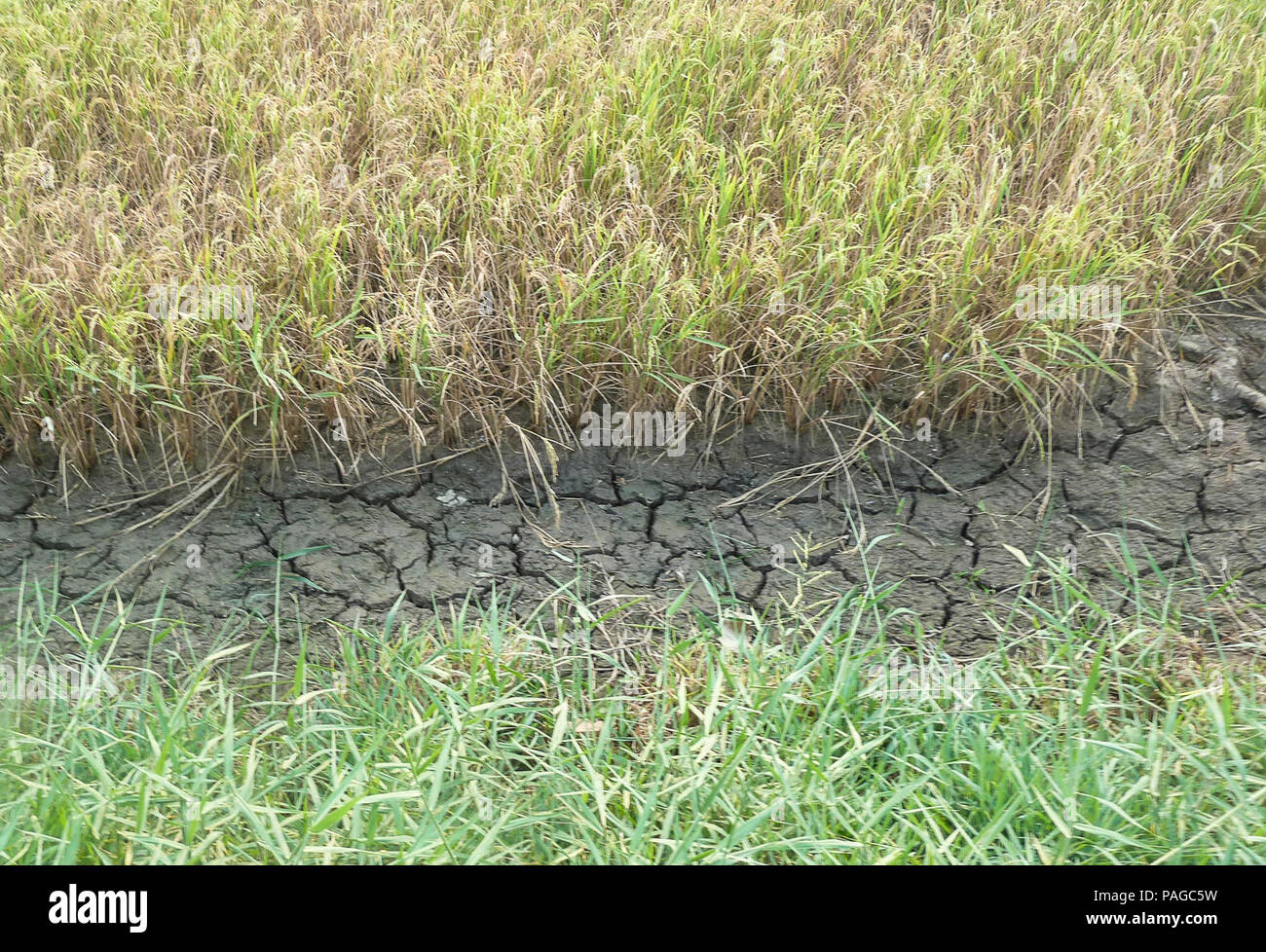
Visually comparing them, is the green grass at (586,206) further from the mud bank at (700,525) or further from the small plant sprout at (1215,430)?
the small plant sprout at (1215,430)

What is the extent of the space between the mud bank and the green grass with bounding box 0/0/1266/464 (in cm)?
16

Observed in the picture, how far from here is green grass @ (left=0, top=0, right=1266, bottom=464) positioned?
2.67 meters

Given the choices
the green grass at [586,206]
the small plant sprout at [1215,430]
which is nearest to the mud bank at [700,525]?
the small plant sprout at [1215,430]

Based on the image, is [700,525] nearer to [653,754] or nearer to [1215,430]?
[653,754]

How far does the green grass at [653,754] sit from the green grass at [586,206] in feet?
2.63

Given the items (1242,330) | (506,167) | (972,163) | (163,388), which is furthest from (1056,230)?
(163,388)

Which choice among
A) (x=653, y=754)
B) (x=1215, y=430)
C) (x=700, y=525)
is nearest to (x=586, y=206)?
(x=700, y=525)

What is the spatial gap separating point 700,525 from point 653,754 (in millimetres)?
821

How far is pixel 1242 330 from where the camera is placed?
290cm

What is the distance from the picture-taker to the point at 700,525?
103 inches

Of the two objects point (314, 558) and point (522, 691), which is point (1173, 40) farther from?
point (314, 558)

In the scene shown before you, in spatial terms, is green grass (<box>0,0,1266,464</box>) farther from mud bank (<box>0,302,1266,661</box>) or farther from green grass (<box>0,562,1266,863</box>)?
green grass (<box>0,562,1266,863</box>)

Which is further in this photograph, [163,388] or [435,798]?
[163,388]

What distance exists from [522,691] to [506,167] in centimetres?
185
